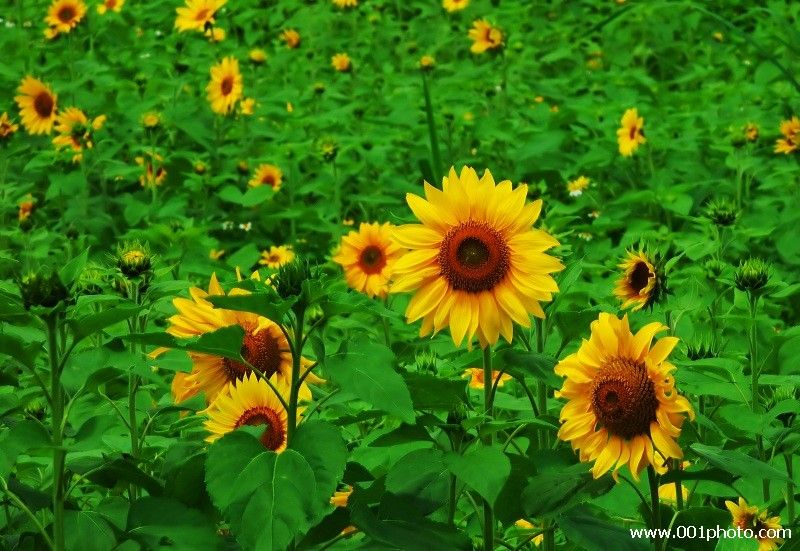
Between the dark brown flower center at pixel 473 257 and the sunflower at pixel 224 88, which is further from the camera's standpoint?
the sunflower at pixel 224 88

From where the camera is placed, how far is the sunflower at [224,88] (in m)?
5.43

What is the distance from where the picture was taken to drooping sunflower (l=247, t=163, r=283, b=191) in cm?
500

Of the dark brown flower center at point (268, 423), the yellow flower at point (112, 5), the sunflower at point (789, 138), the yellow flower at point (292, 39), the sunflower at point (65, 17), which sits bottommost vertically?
the yellow flower at point (292, 39)

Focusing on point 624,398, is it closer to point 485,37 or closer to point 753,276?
point 753,276

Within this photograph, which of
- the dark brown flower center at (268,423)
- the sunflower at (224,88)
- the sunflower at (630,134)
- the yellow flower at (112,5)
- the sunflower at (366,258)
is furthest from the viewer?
the yellow flower at (112,5)

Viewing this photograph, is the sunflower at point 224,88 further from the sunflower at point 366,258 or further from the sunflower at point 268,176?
the sunflower at point 366,258

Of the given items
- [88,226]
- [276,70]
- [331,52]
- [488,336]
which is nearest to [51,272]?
[488,336]

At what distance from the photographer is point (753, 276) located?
93.0 inches

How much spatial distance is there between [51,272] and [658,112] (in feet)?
14.0

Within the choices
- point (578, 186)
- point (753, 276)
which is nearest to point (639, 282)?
point (753, 276)

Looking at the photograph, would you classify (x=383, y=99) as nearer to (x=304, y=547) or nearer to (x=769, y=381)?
(x=769, y=381)

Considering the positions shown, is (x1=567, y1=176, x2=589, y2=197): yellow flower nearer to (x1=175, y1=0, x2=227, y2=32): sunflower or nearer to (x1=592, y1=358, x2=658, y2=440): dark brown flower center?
(x1=175, y1=0, x2=227, y2=32): sunflower

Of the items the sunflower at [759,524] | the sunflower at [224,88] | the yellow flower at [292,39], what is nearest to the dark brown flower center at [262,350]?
the sunflower at [759,524]

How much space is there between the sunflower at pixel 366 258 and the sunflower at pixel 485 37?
9.06 ft
